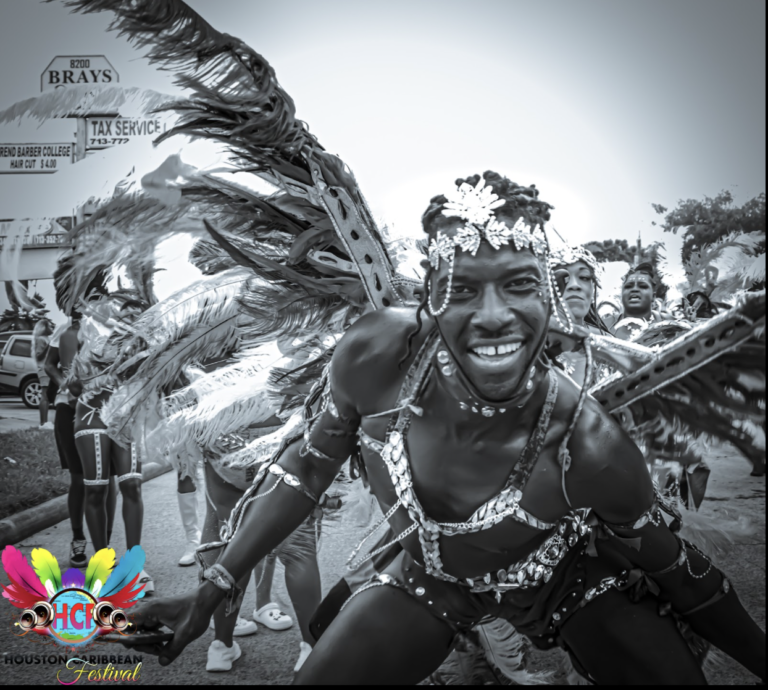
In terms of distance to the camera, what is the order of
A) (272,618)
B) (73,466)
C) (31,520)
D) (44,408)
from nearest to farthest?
1. (272,618)
2. (73,466)
3. (31,520)
4. (44,408)

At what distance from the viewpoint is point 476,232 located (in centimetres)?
176

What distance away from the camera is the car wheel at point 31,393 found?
12.1m

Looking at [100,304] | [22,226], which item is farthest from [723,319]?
[100,304]

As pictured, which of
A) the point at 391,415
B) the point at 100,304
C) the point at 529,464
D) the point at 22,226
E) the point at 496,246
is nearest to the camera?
the point at 496,246

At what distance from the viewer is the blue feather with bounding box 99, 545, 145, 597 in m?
2.50

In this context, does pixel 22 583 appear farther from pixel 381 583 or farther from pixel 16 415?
pixel 16 415

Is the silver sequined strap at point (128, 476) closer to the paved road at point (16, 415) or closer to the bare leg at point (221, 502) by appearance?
the bare leg at point (221, 502)

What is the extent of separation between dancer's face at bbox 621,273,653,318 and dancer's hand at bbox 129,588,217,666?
395 centimetres

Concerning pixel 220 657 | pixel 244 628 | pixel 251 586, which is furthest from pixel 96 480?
pixel 220 657

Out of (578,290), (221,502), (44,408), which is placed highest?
(578,290)

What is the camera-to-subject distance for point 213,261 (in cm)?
286

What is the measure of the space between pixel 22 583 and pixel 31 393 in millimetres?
10574

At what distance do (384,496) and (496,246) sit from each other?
80cm

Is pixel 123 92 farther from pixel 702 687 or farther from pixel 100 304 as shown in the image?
pixel 702 687
